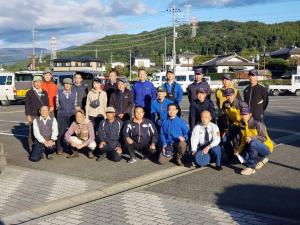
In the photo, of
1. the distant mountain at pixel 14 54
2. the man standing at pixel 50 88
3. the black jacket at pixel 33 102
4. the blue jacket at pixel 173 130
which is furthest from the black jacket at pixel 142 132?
the distant mountain at pixel 14 54

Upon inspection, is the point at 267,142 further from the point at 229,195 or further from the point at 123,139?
A: the point at 123,139

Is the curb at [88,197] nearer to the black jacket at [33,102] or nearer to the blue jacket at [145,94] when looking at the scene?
the blue jacket at [145,94]

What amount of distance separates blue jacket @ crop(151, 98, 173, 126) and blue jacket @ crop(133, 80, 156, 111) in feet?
1.75

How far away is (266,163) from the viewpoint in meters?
8.58

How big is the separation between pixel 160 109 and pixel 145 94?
2.56 feet

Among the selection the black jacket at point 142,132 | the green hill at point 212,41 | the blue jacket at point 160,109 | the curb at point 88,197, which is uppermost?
the green hill at point 212,41

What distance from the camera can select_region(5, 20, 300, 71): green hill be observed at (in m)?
115

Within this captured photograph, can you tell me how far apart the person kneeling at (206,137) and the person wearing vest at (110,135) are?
161 cm

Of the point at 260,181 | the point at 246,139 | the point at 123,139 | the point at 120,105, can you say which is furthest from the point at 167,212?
the point at 120,105

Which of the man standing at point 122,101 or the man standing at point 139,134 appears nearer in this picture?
the man standing at point 139,134

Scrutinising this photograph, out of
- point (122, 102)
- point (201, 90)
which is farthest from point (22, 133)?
point (201, 90)

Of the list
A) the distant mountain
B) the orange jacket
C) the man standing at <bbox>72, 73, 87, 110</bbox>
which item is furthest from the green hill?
the man standing at <bbox>72, 73, 87, 110</bbox>

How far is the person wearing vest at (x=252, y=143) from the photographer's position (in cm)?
777

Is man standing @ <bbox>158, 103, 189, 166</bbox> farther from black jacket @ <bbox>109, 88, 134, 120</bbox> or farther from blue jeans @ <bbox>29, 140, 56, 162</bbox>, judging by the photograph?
blue jeans @ <bbox>29, 140, 56, 162</bbox>
